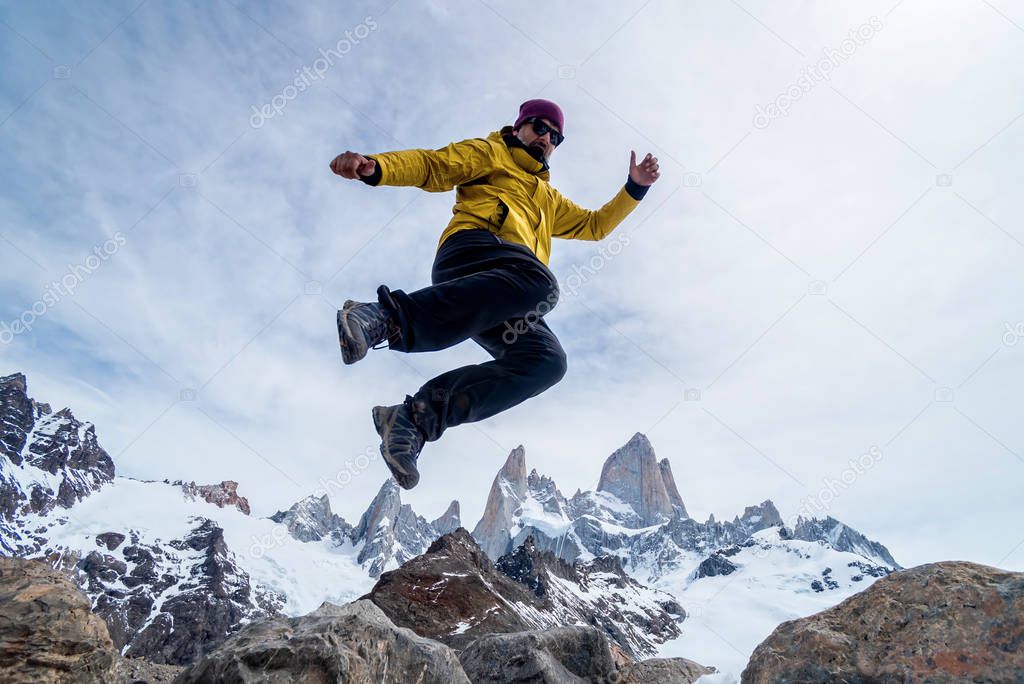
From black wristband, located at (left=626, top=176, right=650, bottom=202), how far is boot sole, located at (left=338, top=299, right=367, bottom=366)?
332 cm

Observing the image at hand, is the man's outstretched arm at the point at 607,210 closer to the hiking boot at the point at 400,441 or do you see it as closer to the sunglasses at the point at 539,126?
the sunglasses at the point at 539,126

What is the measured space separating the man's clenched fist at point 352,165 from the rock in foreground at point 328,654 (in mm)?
2648

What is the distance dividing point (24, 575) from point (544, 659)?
10.6 ft

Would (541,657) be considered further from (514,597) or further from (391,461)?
(514,597)

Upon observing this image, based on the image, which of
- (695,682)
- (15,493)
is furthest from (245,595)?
(695,682)

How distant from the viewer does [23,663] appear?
2.94 m

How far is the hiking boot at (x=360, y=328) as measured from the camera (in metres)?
3.60

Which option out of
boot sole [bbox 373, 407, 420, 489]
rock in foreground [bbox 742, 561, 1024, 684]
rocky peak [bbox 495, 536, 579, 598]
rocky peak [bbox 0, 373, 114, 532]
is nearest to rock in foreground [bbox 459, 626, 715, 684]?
rock in foreground [bbox 742, 561, 1024, 684]

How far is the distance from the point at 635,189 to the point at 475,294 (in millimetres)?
2555

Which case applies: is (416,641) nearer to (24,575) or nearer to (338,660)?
(338,660)

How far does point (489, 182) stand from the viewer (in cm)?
498

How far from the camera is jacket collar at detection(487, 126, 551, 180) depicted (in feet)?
16.9

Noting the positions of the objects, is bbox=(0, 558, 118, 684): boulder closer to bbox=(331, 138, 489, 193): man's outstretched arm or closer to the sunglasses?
bbox=(331, 138, 489, 193): man's outstretched arm

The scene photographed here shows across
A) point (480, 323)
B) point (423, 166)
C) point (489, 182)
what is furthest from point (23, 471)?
point (480, 323)
